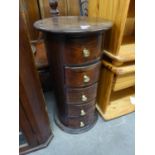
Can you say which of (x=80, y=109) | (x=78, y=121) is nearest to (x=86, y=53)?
(x=80, y=109)

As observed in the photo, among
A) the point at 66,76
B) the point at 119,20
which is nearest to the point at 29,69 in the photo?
the point at 66,76

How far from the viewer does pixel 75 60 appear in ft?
2.56

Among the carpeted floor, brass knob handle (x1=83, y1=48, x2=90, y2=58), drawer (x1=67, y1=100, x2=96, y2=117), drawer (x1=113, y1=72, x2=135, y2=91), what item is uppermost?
brass knob handle (x1=83, y1=48, x2=90, y2=58)

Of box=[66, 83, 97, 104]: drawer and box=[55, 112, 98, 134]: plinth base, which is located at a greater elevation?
box=[66, 83, 97, 104]: drawer

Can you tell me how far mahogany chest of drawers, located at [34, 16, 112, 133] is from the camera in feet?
2.35

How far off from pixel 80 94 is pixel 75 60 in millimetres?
257

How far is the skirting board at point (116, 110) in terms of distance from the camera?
1.25 m

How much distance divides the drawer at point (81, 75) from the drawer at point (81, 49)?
0.14 feet

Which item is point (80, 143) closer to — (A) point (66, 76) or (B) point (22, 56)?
(A) point (66, 76)

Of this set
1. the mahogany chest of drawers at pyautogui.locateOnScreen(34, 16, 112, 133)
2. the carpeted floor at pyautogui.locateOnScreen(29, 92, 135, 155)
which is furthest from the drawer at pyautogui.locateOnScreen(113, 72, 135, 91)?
the carpeted floor at pyautogui.locateOnScreen(29, 92, 135, 155)

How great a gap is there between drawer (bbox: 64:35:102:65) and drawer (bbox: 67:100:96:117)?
1.15 ft

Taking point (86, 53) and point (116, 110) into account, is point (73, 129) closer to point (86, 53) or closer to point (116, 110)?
point (116, 110)

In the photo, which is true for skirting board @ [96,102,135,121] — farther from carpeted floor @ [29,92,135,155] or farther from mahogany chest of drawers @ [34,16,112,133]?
mahogany chest of drawers @ [34,16,112,133]
